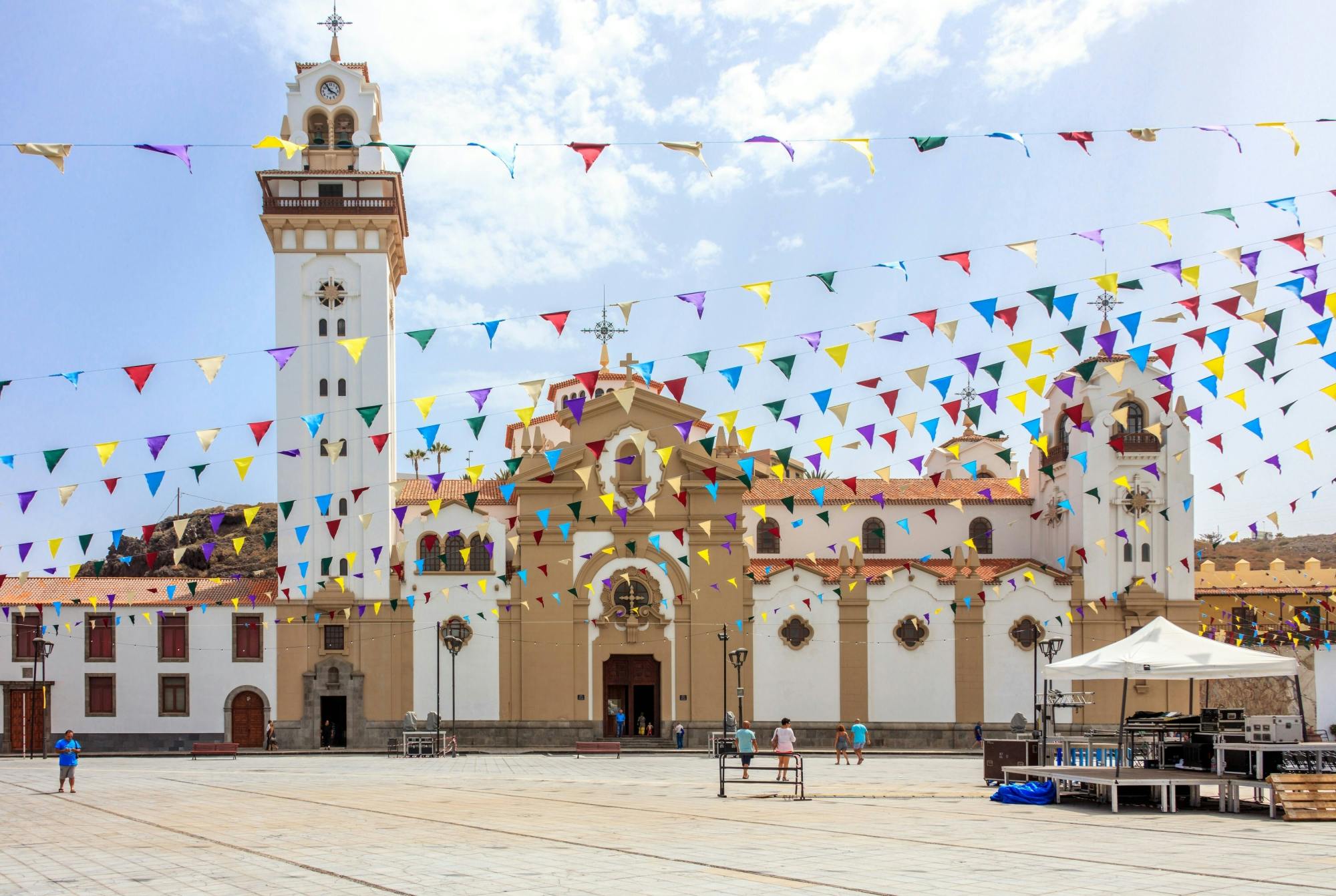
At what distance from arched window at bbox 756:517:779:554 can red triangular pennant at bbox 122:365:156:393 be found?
32.7 meters

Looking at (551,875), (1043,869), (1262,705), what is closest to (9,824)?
(551,875)

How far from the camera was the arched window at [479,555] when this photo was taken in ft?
158

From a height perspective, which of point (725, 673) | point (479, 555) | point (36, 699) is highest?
point (479, 555)

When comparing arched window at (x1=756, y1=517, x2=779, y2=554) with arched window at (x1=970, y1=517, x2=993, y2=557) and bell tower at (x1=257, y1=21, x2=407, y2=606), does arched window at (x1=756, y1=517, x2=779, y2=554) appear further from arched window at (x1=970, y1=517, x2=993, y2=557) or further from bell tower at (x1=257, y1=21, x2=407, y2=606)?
bell tower at (x1=257, y1=21, x2=407, y2=606)

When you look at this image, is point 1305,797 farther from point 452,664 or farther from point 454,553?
point 454,553

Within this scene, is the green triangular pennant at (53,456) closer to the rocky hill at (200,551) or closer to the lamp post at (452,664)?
the lamp post at (452,664)

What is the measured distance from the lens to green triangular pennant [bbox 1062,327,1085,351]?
73.3 feet

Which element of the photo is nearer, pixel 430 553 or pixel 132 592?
pixel 132 592

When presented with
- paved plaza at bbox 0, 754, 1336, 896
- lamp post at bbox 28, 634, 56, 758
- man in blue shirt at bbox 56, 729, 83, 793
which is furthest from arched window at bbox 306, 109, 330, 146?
man in blue shirt at bbox 56, 729, 83, 793

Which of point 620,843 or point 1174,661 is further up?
point 1174,661

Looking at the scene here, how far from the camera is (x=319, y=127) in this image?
158ft

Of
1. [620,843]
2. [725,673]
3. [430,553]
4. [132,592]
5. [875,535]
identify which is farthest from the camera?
[875,535]

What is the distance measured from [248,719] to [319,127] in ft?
67.9

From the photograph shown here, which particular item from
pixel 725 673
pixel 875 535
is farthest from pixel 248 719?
pixel 875 535
